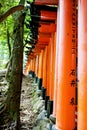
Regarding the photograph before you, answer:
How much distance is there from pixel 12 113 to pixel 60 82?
3522 millimetres

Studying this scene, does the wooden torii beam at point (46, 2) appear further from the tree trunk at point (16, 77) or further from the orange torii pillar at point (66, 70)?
the tree trunk at point (16, 77)

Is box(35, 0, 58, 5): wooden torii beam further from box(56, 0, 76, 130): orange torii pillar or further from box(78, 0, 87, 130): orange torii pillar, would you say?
box(78, 0, 87, 130): orange torii pillar

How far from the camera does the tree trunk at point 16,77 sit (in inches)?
271

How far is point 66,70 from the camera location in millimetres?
3715

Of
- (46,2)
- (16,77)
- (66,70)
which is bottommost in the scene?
(16,77)

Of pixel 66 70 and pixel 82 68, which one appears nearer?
pixel 82 68

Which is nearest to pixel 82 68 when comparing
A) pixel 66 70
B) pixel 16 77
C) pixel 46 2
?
pixel 66 70

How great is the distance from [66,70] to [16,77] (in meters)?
3.65

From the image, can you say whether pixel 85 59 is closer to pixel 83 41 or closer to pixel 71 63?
pixel 83 41

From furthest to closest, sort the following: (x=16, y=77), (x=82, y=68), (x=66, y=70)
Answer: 1. (x=16, y=77)
2. (x=66, y=70)
3. (x=82, y=68)

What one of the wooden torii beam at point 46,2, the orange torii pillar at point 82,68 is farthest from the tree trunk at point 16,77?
the orange torii pillar at point 82,68

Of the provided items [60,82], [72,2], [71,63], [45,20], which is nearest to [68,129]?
[60,82]

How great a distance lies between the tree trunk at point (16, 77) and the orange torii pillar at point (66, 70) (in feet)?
10.5

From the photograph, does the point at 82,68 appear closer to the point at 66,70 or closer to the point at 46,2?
the point at 66,70
